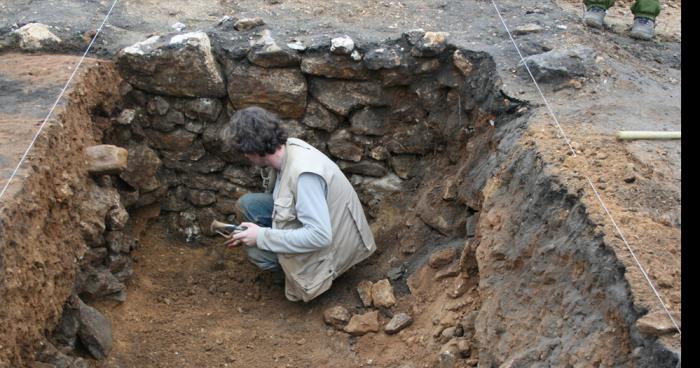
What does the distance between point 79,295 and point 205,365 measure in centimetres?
78

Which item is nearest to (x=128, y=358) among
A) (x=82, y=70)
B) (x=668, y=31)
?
(x=82, y=70)

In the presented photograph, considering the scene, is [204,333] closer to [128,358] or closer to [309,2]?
[128,358]

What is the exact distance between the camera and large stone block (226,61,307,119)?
193 inches

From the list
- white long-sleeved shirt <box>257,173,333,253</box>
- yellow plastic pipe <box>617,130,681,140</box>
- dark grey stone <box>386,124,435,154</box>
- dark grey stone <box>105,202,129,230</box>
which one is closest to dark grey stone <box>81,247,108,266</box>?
dark grey stone <box>105,202,129,230</box>

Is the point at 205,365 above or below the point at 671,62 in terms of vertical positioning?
below

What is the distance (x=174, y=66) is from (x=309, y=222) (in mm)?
1578

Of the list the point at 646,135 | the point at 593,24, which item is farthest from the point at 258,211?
the point at 593,24

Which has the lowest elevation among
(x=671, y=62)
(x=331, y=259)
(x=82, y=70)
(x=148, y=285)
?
(x=148, y=285)

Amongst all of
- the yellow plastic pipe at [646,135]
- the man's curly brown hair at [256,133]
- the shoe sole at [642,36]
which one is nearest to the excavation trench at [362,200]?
the yellow plastic pipe at [646,135]

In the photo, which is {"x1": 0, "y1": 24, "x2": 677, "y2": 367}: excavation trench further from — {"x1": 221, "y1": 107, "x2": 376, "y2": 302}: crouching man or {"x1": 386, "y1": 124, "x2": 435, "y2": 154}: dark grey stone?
{"x1": 221, "y1": 107, "x2": 376, "y2": 302}: crouching man

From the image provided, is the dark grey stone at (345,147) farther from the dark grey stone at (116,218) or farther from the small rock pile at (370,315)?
the dark grey stone at (116,218)

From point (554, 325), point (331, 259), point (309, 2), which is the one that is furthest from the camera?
point (309, 2)

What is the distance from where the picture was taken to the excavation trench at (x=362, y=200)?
3.15 meters

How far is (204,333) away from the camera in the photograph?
4277 mm
